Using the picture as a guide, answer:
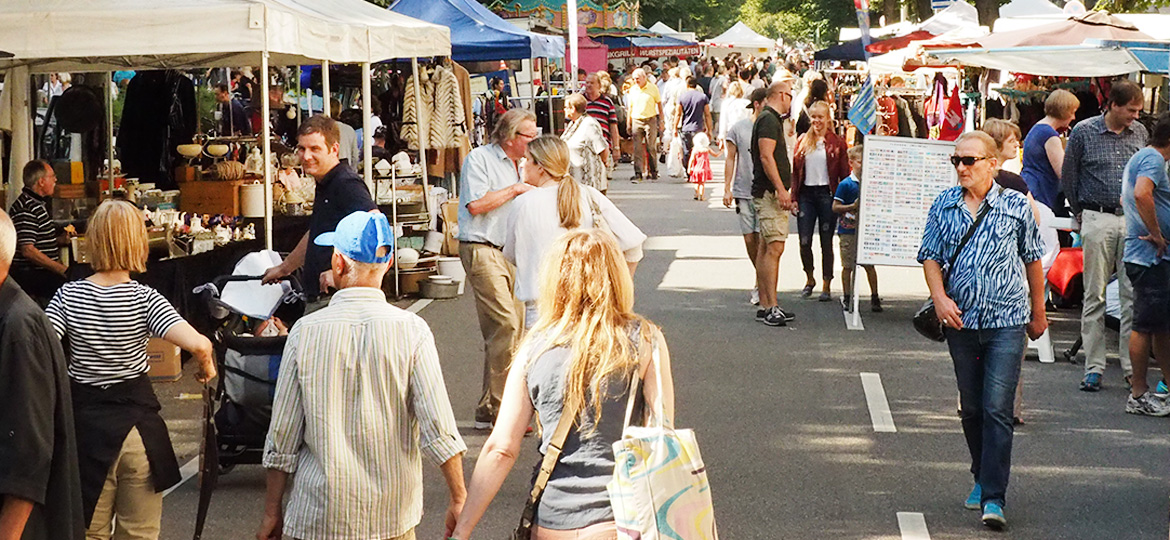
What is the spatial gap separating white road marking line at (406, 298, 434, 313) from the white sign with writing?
12.6ft

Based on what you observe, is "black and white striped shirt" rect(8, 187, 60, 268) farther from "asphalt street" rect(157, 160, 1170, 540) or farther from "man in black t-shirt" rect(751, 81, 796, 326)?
"man in black t-shirt" rect(751, 81, 796, 326)

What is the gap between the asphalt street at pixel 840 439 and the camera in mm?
6660

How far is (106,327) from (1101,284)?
687 centimetres

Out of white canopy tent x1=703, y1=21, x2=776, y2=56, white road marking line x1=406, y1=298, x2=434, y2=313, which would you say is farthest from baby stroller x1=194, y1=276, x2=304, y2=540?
white canopy tent x1=703, y1=21, x2=776, y2=56

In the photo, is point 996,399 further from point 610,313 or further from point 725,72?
point 725,72

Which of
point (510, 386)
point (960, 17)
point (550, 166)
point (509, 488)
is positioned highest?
A: point (960, 17)

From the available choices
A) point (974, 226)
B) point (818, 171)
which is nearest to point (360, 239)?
point (974, 226)

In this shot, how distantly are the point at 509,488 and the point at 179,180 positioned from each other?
21.5 ft

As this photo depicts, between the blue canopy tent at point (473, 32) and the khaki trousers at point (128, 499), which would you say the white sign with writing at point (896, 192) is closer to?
the blue canopy tent at point (473, 32)

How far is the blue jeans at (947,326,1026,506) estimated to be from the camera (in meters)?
6.44

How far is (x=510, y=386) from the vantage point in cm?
392

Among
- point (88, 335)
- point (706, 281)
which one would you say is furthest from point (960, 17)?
point (88, 335)

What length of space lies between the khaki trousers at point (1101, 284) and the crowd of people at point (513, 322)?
2cm

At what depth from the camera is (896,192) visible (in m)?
11.8
